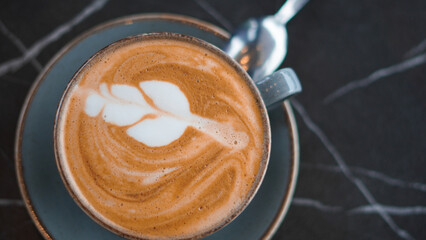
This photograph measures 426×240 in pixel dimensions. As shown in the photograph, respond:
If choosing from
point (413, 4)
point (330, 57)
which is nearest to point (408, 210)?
point (330, 57)

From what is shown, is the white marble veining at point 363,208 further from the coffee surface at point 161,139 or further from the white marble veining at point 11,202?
the white marble veining at point 11,202

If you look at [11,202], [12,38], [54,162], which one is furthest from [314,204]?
[12,38]

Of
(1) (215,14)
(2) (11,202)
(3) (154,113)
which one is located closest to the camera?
(3) (154,113)

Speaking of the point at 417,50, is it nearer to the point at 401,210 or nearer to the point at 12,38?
the point at 401,210

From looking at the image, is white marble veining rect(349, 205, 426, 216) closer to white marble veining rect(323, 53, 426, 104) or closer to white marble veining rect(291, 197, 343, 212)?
white marble veining rect(291, 197, 343, 212)

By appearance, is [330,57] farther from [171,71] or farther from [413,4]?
[171,71]

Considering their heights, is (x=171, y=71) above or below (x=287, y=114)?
above

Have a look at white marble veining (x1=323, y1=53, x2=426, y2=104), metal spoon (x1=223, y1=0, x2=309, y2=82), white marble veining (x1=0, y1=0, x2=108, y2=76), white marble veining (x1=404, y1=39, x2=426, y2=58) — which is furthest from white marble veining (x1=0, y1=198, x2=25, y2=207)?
white marble veining (x1=404, y1=39, x2=426, y2=58)
